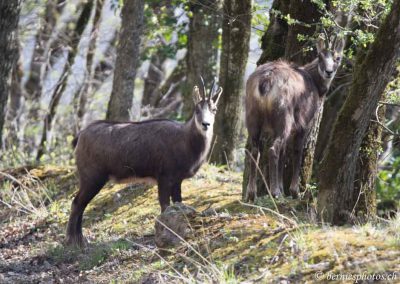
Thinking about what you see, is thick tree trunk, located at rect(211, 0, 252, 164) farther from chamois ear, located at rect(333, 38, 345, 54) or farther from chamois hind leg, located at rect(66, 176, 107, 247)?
chamois hind leg, located at rect(66, 176, 107, 247)

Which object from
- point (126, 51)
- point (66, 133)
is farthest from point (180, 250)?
point (66, 133)

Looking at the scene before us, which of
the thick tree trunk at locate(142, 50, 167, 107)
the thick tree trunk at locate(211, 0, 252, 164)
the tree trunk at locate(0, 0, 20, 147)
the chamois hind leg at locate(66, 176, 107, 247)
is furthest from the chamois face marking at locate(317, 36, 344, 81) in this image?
the thick tree trunk at locate(142, 50, 167, 107)

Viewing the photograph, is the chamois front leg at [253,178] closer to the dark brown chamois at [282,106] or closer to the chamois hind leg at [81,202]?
the dark brown chamois at [282,106]

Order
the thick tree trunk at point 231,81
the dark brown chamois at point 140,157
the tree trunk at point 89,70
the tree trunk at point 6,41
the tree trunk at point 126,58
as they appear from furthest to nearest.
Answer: the tree trunk at point 89,70, the thick tree trunk at point 231,81, the tree trunk at point 126,58, the tree trunk at point 6,41, the dark brown chamois at point 140,157

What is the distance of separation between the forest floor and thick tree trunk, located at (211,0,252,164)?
0.97 metres

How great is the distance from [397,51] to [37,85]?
49.5 ft

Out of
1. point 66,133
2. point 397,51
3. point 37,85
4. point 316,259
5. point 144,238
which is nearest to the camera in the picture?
point 316,259

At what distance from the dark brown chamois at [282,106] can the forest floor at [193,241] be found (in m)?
0.50

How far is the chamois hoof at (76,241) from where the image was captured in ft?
28.9

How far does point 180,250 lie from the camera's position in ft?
22.8

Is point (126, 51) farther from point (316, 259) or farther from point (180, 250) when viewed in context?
point (316, 259)

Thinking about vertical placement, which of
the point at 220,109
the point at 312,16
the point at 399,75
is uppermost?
the point at 312,16

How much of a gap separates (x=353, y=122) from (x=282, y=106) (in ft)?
5.10

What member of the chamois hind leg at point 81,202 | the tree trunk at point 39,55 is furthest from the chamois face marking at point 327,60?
the tree trunk at point 39,55
